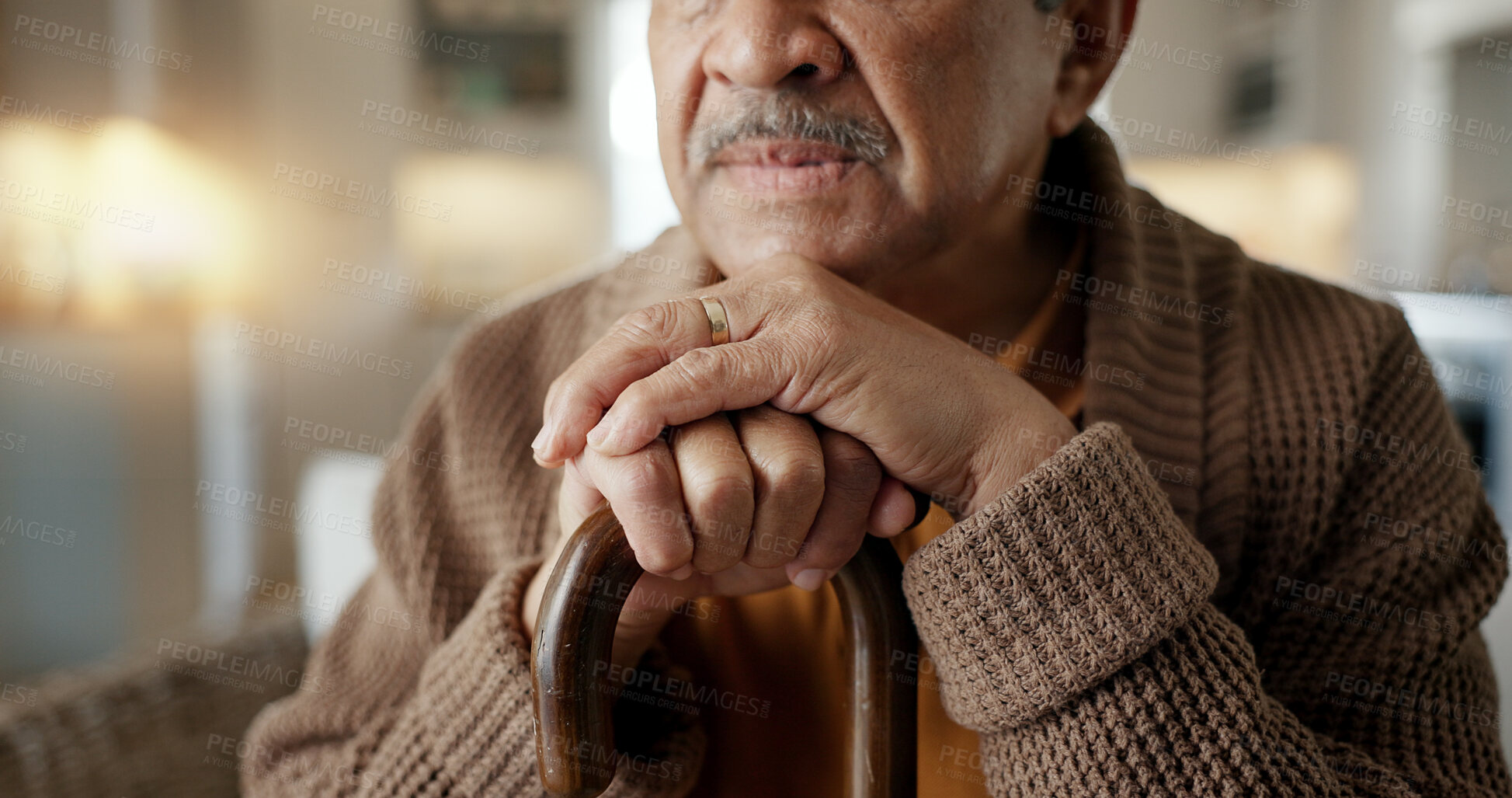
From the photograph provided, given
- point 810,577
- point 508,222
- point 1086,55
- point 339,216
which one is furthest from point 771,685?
point 508,222

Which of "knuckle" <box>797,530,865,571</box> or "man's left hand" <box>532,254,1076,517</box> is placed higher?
"man's left hand" <box>532,254,1076,517</box>

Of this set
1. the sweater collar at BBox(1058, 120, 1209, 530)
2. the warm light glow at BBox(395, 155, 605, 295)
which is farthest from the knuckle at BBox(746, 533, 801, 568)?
the warm light glow at BBox(395, 155, 605, 295)

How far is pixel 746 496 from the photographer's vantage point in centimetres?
52

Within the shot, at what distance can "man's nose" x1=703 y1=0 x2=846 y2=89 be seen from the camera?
0.68 meters

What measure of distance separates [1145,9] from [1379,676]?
5.07 m

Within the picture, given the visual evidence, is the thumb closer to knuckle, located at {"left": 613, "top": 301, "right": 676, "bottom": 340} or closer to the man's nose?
knuckle, located at {"left": 613, "top": 301, "right": 676, "bottom": 340}

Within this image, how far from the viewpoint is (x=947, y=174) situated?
0.75 m

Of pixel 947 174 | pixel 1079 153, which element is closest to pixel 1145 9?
pixel 1079 153

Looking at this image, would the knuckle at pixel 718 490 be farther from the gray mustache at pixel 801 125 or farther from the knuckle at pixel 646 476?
the gray mustache at pixel 801 125

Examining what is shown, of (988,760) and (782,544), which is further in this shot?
(988,760)

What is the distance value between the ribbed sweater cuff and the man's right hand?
0.16 ft

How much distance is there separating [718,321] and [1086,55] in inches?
21.5

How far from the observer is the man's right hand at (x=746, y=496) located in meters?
0.51

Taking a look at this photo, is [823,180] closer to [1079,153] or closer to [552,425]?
[552,425]
